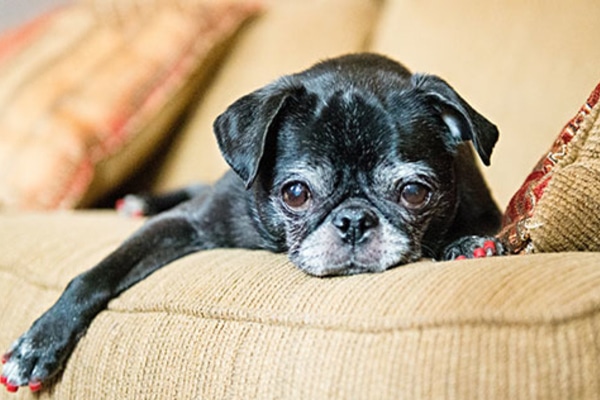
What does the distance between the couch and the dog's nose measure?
122mm

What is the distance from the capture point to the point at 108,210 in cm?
266

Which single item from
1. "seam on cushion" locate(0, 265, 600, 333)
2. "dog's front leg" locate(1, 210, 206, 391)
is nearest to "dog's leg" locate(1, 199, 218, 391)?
"dog's front leg" locate(1, 210, 206, 391)

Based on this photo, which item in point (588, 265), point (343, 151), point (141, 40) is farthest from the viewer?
point (141, 40)

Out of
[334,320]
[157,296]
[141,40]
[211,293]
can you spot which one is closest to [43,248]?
[157,296]

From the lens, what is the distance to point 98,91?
2521mm

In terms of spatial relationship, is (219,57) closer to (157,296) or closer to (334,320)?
(157,296)

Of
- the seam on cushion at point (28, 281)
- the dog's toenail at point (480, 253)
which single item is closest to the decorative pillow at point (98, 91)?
the seam on cushion at point (28, 281)

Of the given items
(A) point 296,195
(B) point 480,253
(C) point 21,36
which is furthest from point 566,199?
(C) point 21,36

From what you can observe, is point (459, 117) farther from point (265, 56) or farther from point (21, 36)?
point (21, 36)

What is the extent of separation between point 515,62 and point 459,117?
51 centimetres

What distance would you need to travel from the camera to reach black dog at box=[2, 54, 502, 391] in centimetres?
136

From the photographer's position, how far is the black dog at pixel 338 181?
1364 mm

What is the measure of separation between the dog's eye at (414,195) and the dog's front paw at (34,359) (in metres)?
0.65

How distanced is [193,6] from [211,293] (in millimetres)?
1737
